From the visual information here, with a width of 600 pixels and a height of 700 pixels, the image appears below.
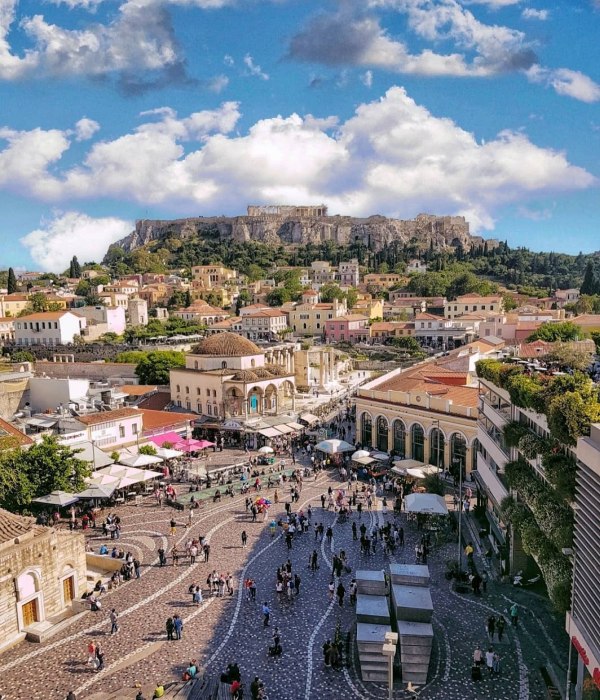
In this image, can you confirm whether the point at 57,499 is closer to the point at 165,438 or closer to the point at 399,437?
the point at 165,438

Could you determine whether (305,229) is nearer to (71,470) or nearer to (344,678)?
(71,470)

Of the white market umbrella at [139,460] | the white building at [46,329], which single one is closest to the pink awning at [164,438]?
the white market umbrella at [139,460]

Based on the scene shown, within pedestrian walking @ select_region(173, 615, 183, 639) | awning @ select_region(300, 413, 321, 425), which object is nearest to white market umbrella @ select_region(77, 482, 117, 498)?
pedestrian walking @ select_region(173, 615, 183, 639)

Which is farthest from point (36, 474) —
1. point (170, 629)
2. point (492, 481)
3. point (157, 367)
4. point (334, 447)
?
point (157, 367)

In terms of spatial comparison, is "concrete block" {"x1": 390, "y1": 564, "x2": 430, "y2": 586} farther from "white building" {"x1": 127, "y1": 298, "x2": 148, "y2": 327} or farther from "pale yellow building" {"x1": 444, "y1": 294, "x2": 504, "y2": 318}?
"white building" {"x1": 127, "y1": 298, "x2": 148, "y2": 327}

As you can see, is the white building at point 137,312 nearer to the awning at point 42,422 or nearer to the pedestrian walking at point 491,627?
the awning at point 42,422

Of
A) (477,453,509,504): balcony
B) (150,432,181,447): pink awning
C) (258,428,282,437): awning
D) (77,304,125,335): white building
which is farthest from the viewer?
(77,304,125,335): white building
